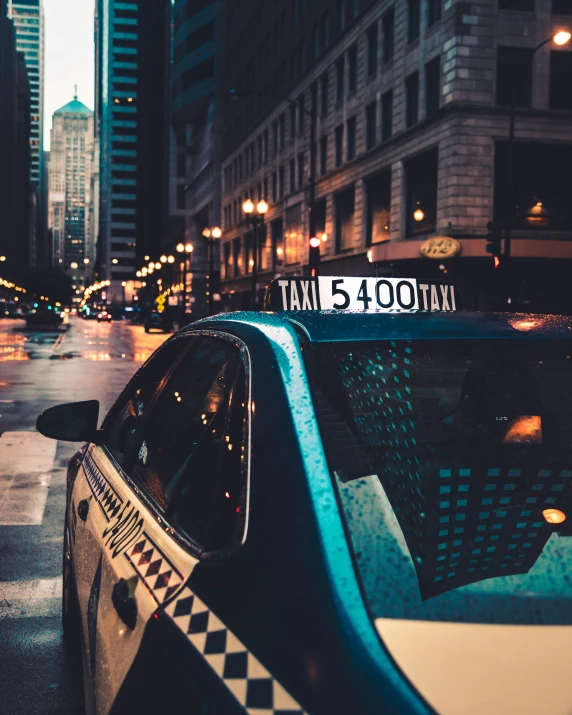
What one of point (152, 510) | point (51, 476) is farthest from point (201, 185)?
point (152, 510)

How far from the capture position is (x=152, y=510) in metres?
2.33

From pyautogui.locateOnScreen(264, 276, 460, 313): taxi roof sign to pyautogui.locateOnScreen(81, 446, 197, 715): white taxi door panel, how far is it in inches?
60.7

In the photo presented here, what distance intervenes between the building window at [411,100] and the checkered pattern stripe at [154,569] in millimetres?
36513

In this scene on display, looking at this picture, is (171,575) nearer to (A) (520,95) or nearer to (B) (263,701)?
(B) (263,701)

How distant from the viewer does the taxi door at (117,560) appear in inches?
72.7

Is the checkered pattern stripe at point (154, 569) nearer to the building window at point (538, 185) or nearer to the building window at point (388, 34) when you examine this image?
the building window at point (538, 185)

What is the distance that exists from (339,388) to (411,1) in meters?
37.8

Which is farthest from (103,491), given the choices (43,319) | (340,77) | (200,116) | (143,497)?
(200,116)

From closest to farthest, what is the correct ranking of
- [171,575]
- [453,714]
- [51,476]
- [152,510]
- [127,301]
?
[453,714], [171,575], [152,510], [51,476], [127,301]

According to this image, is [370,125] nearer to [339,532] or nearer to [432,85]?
[432,85]

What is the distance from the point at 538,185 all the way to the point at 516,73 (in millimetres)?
4676

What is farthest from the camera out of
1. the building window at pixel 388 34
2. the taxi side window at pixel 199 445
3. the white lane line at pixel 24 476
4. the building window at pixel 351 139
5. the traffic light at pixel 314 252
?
the building window at pixel 351 139

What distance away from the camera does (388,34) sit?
3875 cm

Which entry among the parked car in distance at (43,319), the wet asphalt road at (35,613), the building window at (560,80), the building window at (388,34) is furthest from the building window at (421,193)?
the parked car in distance at (43,319)
